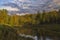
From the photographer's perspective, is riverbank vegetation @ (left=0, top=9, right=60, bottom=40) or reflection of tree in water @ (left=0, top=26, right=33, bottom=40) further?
reflection of tree in water @ (left=0, top=26, right=33, bottom=40)

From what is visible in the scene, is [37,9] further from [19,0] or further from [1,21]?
[1,21]

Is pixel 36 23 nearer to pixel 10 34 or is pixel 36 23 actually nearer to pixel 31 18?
pixel 31 18

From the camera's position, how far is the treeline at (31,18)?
4195 mm

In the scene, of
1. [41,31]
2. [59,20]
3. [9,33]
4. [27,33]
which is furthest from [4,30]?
[59,20]

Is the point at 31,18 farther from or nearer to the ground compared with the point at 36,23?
farther from the ground

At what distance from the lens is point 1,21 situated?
4.37 meters

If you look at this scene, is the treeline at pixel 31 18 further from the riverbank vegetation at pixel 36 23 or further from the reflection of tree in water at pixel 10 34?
the reflection of tree in water at pixel 10 34

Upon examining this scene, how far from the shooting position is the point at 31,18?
430 cm

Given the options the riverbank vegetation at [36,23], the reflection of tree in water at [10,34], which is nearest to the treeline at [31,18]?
the riverbank vegetation at [36,23]

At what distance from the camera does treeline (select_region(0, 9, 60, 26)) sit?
4.20m

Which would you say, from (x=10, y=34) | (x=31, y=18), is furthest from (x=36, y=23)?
(x=10, y=34)

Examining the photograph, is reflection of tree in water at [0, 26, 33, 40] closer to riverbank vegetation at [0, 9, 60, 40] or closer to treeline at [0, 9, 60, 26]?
riverbank vegetation at [0, 9, 60, 40]

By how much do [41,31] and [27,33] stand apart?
34cm

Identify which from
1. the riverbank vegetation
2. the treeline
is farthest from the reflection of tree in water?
the treeline
